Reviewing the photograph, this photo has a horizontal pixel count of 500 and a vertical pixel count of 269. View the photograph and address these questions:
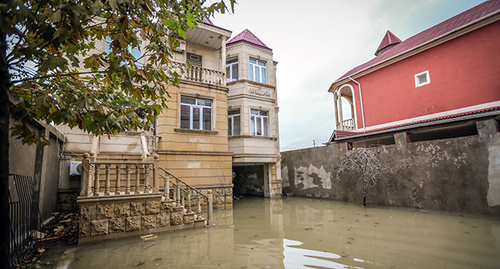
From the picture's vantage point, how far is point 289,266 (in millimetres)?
3965

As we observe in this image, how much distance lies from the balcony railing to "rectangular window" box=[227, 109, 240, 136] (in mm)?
1664

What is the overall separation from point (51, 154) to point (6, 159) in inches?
226

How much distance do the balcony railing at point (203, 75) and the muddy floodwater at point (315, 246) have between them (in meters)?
6.54

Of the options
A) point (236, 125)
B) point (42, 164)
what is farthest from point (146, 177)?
point (236, 125)

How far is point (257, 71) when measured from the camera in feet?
42.4

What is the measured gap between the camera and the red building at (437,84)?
975cm

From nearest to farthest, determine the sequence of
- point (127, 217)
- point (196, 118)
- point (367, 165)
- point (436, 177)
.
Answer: point (127, 217) < point (436, 177) < point (367, 165) < point (196, 118)

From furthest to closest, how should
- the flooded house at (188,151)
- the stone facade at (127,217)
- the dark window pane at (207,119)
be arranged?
the dark window pane at (207,119), the flooded house at (188,151), the stone facade at (127,217)

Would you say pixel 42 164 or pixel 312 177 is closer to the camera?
pixel 42 164

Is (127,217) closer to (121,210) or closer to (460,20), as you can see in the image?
(121,210)

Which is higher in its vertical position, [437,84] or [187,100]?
[437,84]

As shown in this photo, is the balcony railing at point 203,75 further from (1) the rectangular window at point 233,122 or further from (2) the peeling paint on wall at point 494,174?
(2) the peeling paint on wall at point 494,174

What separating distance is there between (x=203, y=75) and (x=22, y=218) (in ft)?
27.0

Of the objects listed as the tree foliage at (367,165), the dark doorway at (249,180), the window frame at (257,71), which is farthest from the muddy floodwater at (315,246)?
the window frame at (257,71)
